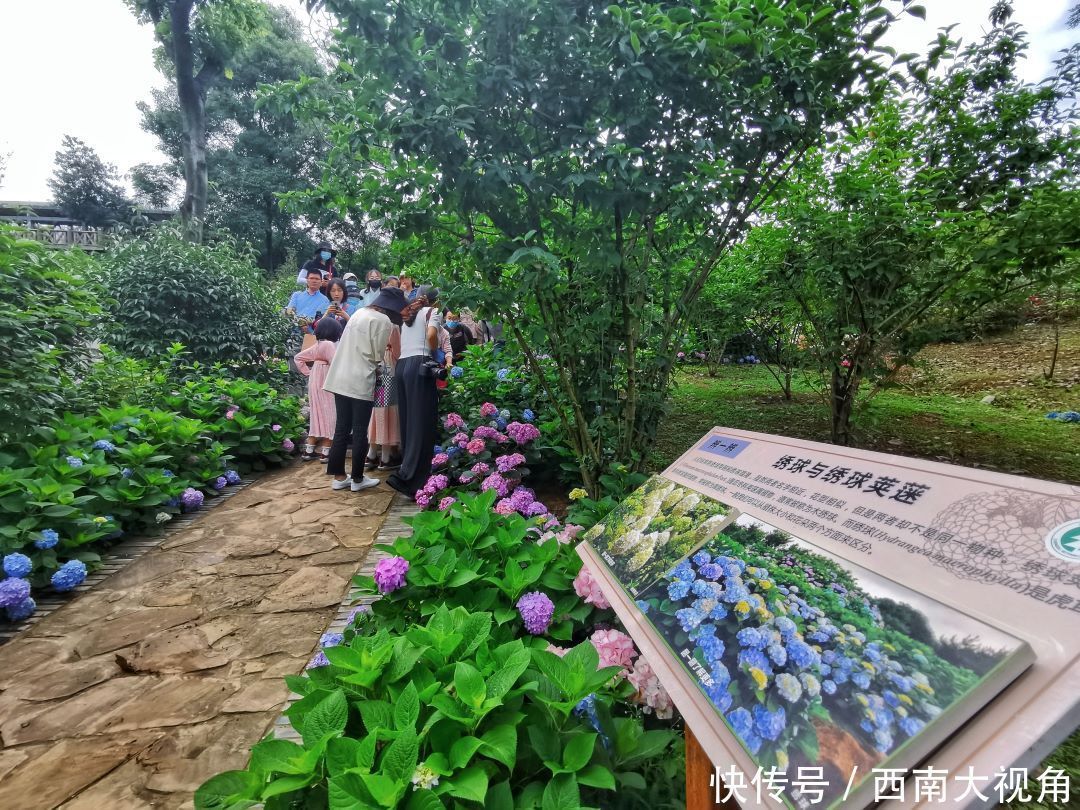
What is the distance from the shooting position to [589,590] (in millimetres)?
1645

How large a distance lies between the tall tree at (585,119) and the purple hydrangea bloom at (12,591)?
2263 millimetres

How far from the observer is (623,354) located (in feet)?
8.95

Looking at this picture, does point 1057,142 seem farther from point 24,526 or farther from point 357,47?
point 24,526

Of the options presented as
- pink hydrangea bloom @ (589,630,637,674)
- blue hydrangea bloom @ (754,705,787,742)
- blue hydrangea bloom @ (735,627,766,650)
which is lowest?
pink hydrangea bloom @ (589,630,637,674)

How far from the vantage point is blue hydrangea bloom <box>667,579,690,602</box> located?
1.11 meters

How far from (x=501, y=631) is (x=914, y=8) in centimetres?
267

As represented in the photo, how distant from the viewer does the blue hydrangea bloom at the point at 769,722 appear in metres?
0.77

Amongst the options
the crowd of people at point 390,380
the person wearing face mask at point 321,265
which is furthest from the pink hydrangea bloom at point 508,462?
the person wearing face mask at point 321,265

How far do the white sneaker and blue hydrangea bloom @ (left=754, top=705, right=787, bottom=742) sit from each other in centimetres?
374

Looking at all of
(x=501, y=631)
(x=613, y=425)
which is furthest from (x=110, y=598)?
(x=613, y=425)

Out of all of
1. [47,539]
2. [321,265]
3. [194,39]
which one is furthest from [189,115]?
[47,539]

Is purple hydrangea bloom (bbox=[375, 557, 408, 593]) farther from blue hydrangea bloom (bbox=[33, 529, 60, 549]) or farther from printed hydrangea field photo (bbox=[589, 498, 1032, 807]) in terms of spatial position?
blue hydrangea bloom (bbox=[33, 529, 60, 549])

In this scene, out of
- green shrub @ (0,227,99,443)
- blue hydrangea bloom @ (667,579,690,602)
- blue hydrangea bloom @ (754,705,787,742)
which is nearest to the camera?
blue hydrangea bloom @ (754,705,787,742)

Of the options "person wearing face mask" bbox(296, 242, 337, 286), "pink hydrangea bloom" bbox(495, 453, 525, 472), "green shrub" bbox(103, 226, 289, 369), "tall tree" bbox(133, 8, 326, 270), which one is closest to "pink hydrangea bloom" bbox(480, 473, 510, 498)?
"pink hydrangea bloom" bbox(495, 453, 525, 472)
